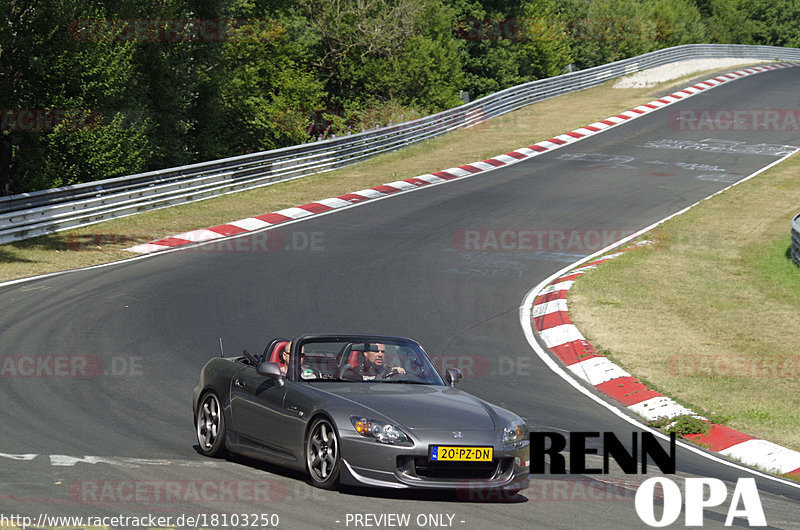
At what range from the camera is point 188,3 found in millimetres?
32844

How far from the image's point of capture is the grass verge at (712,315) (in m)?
12.4

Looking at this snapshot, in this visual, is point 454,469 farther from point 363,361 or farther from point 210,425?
point 210,425

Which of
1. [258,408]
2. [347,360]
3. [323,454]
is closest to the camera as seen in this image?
[323,454]

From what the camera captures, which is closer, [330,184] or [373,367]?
[373,367]

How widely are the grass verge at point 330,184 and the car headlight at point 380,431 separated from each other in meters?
12.0

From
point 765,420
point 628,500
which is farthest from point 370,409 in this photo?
point 765,420

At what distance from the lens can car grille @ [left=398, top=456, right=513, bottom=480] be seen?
7750mm

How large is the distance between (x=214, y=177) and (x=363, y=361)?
19502mm

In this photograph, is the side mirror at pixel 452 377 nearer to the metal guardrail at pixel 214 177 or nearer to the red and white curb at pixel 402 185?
the red and white curb at pixel 402 185

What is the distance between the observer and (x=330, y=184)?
29875mm

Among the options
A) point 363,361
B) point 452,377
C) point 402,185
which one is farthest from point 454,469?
point 402,185

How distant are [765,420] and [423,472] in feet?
17.4

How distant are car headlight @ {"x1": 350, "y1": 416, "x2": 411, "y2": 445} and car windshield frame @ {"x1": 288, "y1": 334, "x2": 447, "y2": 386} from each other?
1.06 metres

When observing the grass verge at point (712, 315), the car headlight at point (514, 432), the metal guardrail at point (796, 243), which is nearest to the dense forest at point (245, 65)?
the grass verge at point (712, 315)
